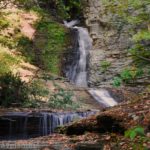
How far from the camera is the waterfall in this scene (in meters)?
20.2

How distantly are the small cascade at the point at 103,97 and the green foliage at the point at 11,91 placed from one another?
11.1ft

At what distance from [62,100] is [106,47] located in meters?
5.63

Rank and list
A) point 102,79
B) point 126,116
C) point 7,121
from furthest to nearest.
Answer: point 102,79 → point 7,121 → point 126,116

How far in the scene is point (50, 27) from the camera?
22.6 m

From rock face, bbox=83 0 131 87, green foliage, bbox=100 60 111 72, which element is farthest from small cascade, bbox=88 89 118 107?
green foliage, bbox=100 60 111 72

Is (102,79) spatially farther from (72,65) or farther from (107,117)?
(107,117)

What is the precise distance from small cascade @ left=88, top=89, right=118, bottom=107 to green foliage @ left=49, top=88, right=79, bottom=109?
54.2 inches

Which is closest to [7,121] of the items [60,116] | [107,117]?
[60,116]

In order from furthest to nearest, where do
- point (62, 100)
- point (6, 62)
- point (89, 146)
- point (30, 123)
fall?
point (62, 100), point (6, 62), point (30, 123), point (89, 146)

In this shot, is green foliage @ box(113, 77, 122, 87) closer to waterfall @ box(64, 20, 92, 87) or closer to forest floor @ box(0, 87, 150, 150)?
waterfall @ box(64, 20, 92, 87)

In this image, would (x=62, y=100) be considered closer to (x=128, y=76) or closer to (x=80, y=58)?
(x=128, y=76)

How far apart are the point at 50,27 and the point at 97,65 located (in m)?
4.30

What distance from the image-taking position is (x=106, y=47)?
65.9ft

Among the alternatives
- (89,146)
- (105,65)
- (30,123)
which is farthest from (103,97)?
(89,146)
